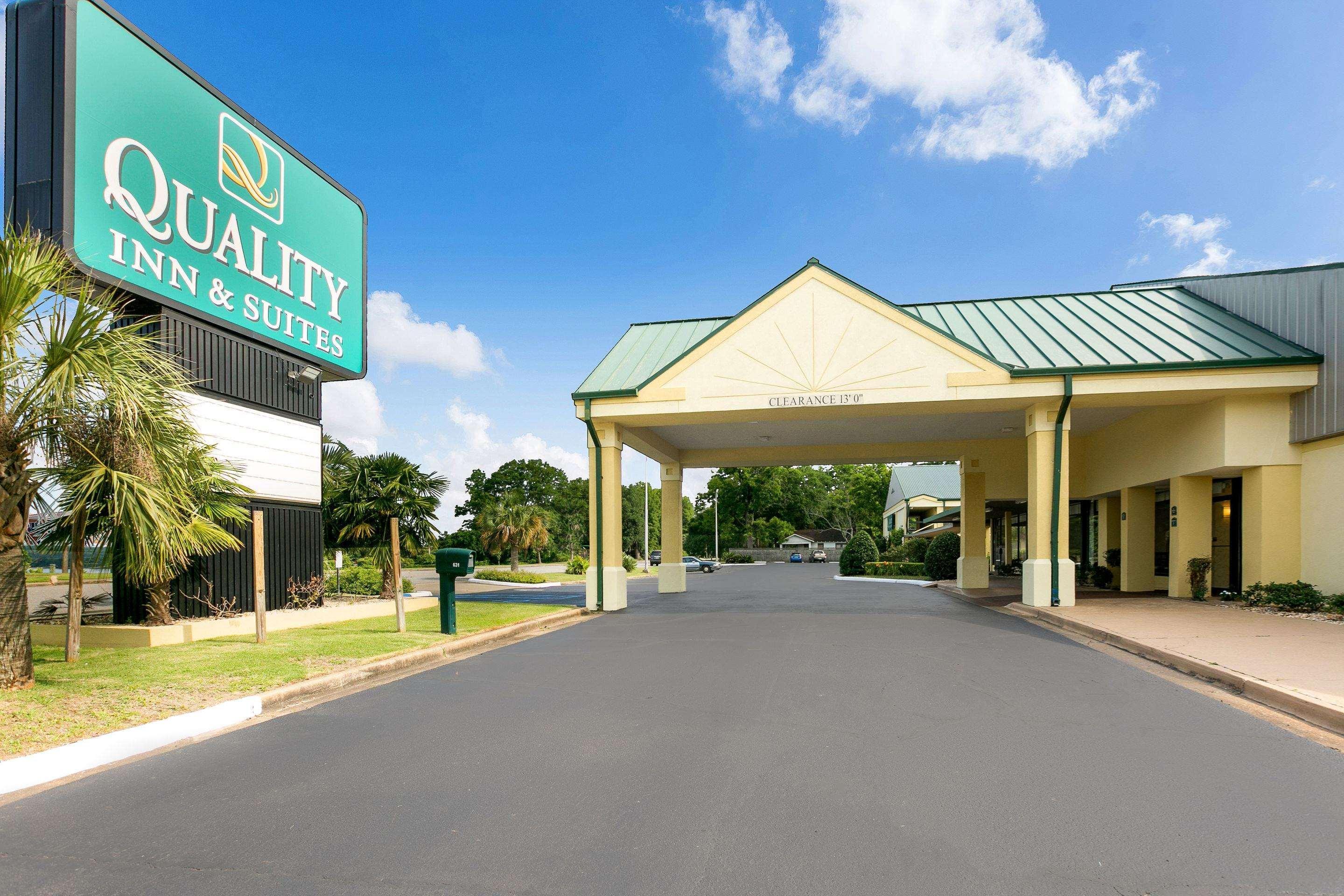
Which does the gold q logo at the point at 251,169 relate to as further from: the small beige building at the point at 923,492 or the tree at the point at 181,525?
the small beige building at the point at 923,492

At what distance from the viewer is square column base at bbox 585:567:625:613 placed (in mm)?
18734

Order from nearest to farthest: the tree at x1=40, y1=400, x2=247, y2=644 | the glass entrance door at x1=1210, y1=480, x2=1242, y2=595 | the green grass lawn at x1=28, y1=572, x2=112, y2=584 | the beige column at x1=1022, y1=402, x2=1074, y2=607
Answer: the tree at x1=40, y1=400, x2=247, y2=644
the beige column at x1=1022, y1=402, x2=1074, y2=607
the glass entrance door at x1=1210, y1=480, x2=1242, y2=595
the green grass lawn at x1=28, y1=572, x2=112, y2=584

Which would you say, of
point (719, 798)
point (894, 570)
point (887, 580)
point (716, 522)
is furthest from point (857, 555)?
point (719, 798)

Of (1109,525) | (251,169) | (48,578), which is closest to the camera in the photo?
(251,169)

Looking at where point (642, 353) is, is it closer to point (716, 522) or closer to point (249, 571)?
point (249, 571)

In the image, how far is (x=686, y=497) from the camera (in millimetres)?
102125

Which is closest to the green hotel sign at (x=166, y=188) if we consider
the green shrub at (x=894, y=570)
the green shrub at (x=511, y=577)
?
the green shrub at (x=511, y=577)

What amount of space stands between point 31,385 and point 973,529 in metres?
24.3

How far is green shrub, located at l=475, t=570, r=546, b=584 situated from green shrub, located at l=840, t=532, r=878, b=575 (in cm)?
1593

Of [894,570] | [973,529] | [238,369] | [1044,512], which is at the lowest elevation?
[894,570]

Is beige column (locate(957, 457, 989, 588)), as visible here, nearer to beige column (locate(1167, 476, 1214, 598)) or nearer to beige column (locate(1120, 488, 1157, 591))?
beige column (locate(1120, 488, 1157, 591))

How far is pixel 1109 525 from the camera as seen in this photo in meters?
24.1

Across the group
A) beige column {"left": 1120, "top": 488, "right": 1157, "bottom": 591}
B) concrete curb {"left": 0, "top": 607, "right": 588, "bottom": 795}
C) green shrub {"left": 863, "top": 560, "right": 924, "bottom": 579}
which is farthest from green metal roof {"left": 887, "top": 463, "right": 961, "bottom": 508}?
concrete curb {"left": 0, "top": 607, "right": 588, "bottom": 795}

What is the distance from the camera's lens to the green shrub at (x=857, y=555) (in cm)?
4083
